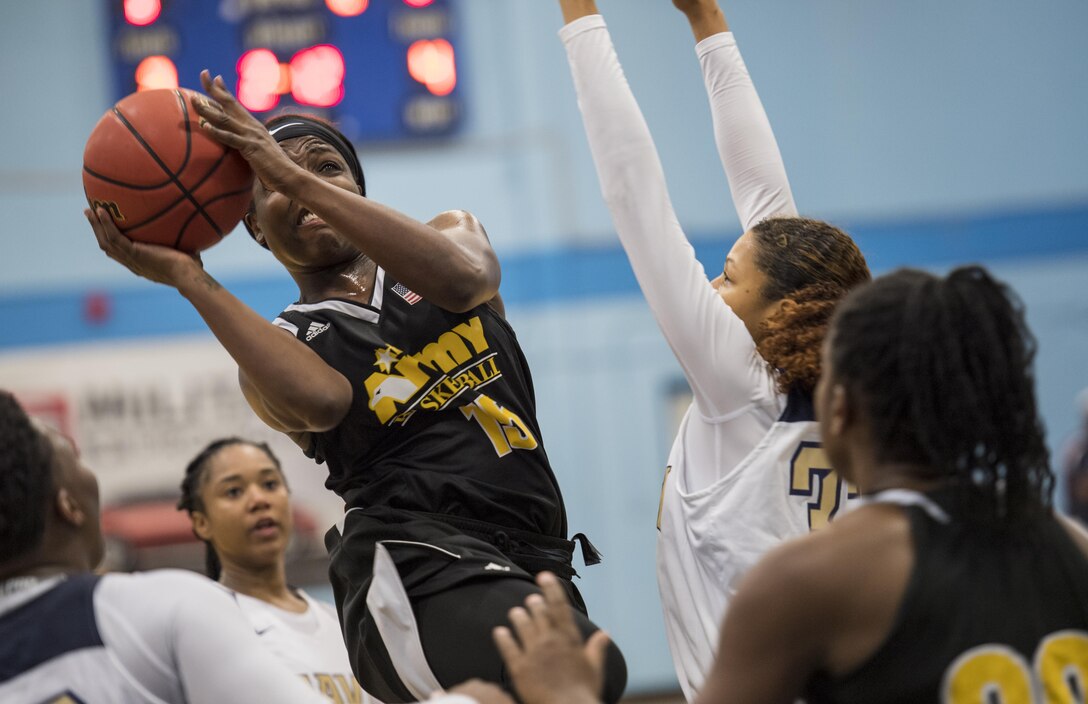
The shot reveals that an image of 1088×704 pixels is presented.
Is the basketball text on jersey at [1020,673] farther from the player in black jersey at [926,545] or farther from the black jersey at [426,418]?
the black jersey at [426,418]

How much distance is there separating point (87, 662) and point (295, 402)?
90 centimetres

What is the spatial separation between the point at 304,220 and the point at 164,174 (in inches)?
15.0

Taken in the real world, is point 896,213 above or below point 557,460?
above

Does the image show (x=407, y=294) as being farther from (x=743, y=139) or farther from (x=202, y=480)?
(x=202, y=480)

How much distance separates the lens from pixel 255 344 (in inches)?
104

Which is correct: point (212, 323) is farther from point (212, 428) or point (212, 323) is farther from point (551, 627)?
point (212, 428)

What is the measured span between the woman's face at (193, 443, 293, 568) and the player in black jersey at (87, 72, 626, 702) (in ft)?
4.92

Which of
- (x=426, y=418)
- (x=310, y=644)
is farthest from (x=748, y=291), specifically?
(x=310, y=644)

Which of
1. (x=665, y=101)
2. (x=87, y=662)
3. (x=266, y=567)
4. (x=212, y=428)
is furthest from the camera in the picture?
(x=665, y=101)

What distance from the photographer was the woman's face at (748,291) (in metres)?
2.69

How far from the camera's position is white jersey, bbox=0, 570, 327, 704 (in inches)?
72.8

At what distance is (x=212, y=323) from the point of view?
104 inches

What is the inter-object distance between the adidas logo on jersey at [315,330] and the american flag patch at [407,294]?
194 mm

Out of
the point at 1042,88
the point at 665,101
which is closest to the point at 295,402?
the point at 665,101
